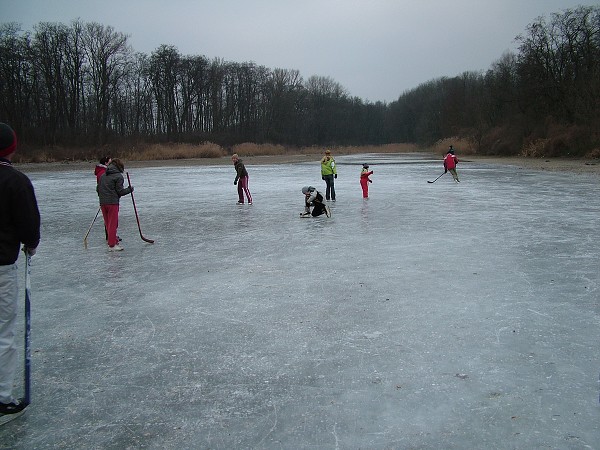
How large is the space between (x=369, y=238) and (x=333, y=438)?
5.85m

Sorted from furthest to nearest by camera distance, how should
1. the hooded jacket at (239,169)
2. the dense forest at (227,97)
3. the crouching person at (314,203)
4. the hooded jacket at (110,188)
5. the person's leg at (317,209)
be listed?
the dense forest at (227,97), the hooded jacket at (239,169), the person's leg at (317,209), the crouching person at (314,203), the hooded jacket at (110,188)

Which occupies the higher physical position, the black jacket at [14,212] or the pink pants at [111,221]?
the black jacket at [14,212]

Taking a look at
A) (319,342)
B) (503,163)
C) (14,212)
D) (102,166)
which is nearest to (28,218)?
(14,212)

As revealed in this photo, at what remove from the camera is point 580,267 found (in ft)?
20.5

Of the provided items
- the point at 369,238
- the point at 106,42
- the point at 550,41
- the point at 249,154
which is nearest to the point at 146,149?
the point at 249,154

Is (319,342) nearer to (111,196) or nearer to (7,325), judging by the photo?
(7,325)

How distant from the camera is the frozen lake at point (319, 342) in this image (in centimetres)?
287

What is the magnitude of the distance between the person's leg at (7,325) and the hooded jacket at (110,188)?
17.1 feet

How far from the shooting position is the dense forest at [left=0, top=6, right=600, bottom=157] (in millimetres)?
44562

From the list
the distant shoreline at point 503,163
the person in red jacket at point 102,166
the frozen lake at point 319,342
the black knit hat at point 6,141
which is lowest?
the frozen lake at point 319,342

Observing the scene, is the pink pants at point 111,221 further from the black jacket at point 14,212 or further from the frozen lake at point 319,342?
the black jacket at point 14,212

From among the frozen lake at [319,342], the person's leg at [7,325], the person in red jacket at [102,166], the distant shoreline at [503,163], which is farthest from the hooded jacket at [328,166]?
the distant shoreline at [503,163]

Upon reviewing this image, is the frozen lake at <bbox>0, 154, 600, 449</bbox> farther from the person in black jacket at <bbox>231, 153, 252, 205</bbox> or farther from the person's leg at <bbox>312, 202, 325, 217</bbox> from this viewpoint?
the person in black jacket at <bbox>231, 153, 252, 205</bbox>

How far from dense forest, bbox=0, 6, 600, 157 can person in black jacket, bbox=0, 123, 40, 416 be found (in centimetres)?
3793
